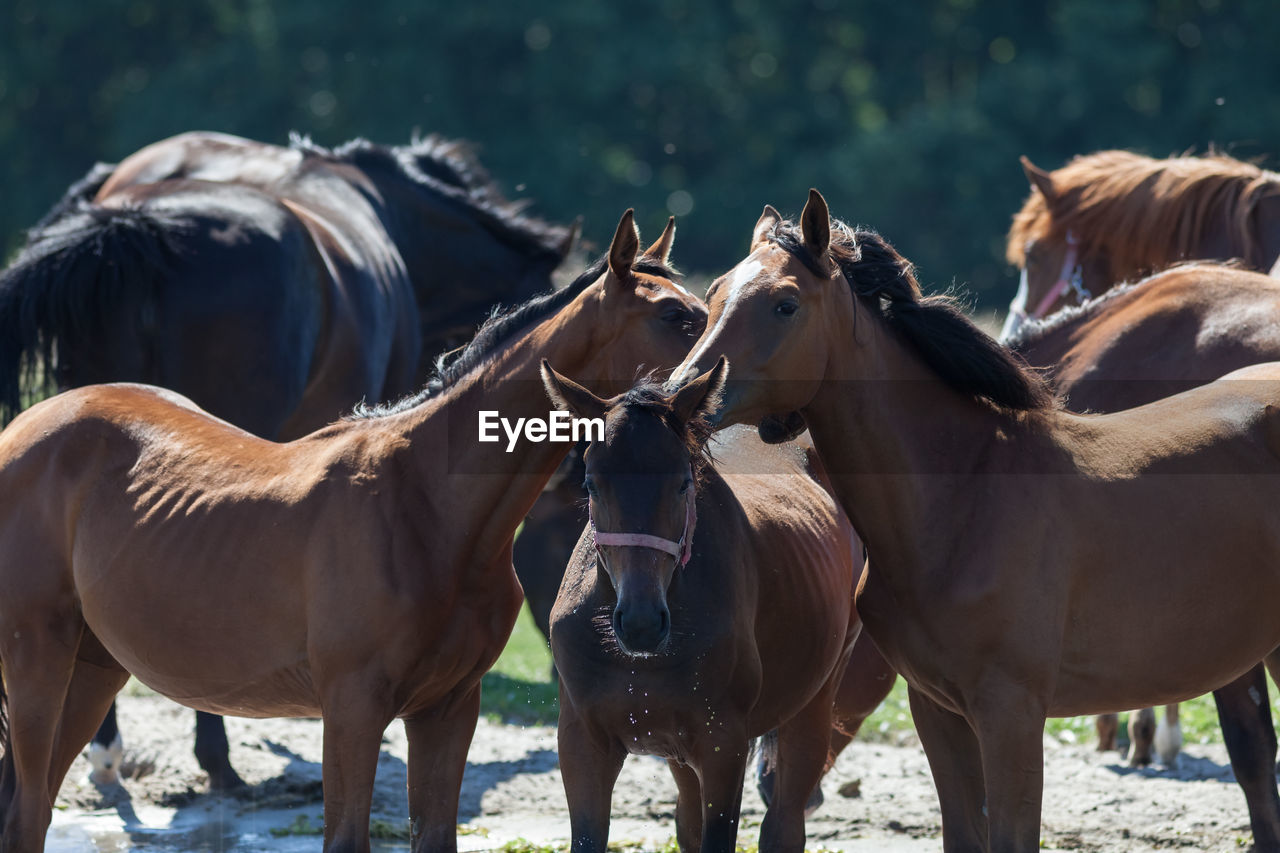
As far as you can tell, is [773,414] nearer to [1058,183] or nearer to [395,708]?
[395,708]

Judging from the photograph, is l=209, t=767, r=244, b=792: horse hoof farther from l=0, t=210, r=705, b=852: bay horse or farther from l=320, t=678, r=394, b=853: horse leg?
l=320, t=678, r=394, b=853: horse leg

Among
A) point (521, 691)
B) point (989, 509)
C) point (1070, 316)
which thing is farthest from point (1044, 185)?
point (521, 691)

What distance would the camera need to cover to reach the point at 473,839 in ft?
18.2

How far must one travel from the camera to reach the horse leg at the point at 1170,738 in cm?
649

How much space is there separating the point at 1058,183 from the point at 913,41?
19549 millimetres

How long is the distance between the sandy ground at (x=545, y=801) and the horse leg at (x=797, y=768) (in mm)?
950

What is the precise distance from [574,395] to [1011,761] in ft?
4.78

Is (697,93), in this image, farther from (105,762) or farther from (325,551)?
(325,551)

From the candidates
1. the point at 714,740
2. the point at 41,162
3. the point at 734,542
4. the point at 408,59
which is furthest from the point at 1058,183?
the point at 41,162

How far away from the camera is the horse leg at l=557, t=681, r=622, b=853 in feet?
13.4

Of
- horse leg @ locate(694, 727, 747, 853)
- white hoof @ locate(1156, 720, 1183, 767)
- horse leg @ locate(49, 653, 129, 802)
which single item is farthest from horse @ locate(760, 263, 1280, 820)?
horse leg @ locate(49, 653, 129, 802)

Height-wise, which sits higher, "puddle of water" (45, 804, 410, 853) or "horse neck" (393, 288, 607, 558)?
"horse neck" (393, 288, 607, 558)

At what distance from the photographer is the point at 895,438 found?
409 centimetres

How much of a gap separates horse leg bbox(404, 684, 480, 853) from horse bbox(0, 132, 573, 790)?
6.21ft
